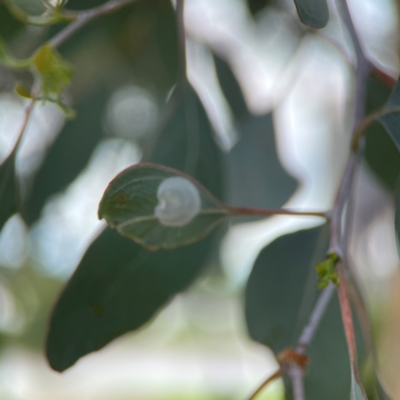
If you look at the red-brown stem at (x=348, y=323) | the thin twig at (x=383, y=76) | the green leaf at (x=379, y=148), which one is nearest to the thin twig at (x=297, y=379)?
the red-brown stem at (x=348, y=323)

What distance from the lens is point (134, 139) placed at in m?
0.98

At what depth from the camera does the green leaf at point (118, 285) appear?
52 centimetres

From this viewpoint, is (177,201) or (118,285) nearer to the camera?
(177,201)

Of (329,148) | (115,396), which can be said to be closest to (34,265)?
(329,148)

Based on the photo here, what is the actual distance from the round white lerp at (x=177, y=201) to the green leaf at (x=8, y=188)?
21cm

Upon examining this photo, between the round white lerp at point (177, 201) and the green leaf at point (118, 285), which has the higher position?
the round white lerp at point (177, 201)

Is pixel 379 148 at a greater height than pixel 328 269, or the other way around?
pixel 328 269

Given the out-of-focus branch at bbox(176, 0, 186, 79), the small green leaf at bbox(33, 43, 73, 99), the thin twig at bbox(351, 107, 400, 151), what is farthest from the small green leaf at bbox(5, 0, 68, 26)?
the thin twig at bbox(351, 107, 400, 151)

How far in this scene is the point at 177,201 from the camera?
1.48 feet

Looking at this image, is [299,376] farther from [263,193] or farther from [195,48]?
[195,48]

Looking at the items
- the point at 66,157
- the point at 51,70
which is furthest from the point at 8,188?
the point at 66,157

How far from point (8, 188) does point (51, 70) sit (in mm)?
152

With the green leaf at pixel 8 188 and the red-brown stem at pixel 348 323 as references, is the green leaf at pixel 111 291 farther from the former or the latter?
the red-brown stem at pixel 348 323

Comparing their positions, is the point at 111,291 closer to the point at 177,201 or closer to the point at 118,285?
the point at 118,285
